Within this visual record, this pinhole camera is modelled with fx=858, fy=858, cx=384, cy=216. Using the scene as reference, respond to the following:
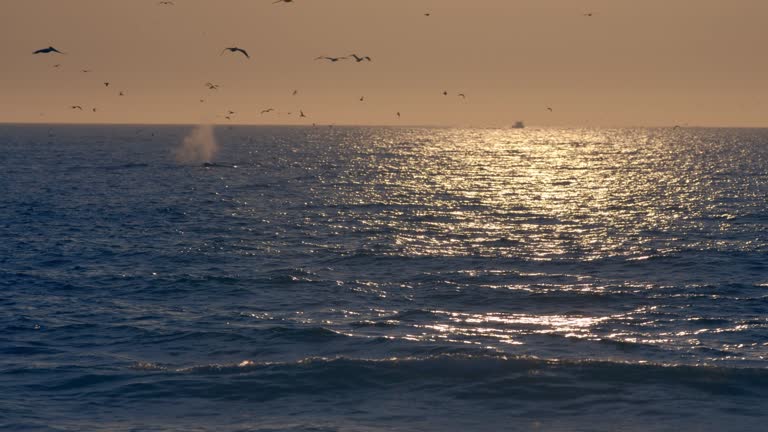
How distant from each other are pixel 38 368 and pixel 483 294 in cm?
1772

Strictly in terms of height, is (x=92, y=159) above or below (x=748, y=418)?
above

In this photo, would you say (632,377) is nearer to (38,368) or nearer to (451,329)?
(451,329)

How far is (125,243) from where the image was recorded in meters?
48.6

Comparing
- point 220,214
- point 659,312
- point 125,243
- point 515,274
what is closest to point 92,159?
point 220,214

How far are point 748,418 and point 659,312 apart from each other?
9.96 metres

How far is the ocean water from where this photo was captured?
2358cm

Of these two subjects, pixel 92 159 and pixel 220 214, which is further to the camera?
pixel 92 159

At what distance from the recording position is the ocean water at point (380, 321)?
23578 millimetres

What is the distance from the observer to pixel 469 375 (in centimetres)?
2631

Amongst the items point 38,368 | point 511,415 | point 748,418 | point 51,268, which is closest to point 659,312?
point 748,418

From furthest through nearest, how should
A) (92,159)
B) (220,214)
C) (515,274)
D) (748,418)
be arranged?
(92,159)
(220,214)
(515,274)
(748,418)

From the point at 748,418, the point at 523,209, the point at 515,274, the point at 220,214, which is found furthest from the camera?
the point at 523,209

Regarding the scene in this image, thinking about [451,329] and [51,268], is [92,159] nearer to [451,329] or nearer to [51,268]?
[51,268]

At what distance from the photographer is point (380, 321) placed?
31.6 m
